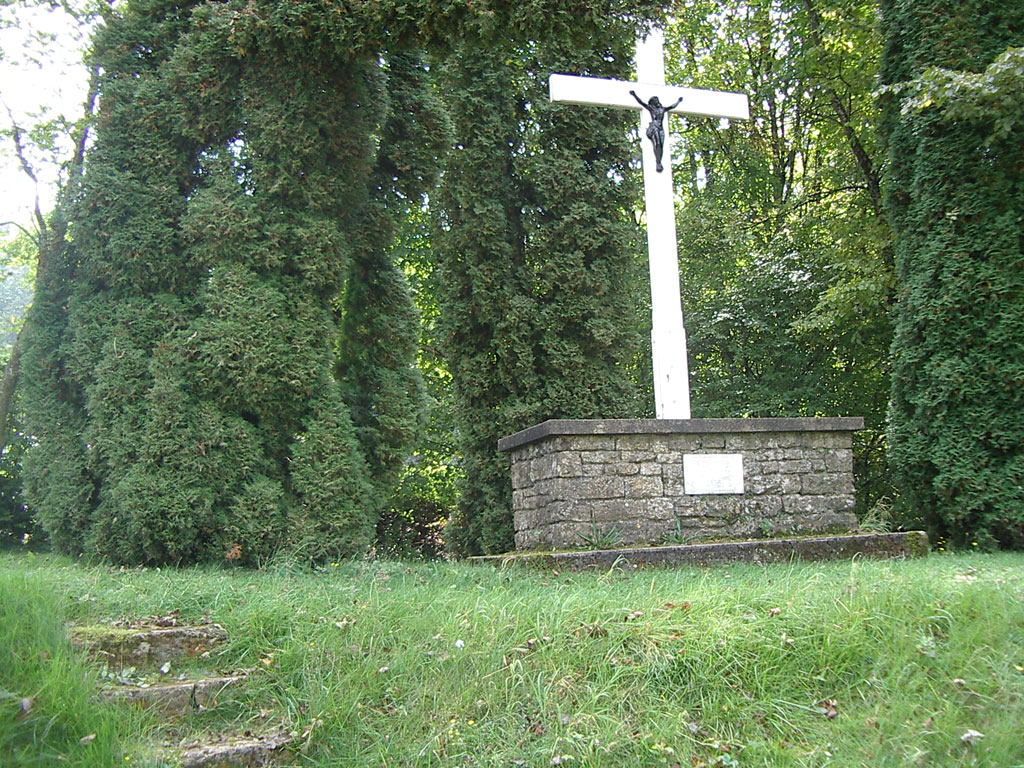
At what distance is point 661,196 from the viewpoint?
6977mm

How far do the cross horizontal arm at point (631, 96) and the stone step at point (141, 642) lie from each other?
4821mm

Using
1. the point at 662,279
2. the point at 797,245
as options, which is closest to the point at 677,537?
the point at 662,279

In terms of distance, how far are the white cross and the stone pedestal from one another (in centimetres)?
50

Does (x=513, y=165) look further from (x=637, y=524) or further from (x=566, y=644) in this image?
(x=566, y=644)

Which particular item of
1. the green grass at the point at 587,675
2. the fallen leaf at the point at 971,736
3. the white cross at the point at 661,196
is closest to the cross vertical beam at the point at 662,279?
the white cross at the point at 661,196

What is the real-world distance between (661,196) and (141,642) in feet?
16.7

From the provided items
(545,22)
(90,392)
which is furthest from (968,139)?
(90,392)

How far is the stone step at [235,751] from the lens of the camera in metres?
2.96

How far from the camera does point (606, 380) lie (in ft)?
29.8

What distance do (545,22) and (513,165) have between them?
319 centimetres

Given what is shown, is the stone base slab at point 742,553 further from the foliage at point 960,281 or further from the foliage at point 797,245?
the foliage at point 797,245

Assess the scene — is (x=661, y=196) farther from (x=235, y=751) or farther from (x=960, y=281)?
(x=235, y=751)

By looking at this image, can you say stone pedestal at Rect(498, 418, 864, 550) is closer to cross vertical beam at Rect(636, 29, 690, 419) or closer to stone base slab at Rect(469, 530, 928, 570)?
stone base slab at Rect(469, 530, 928, 570)

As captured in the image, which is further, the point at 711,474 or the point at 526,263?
the point at 526,263
